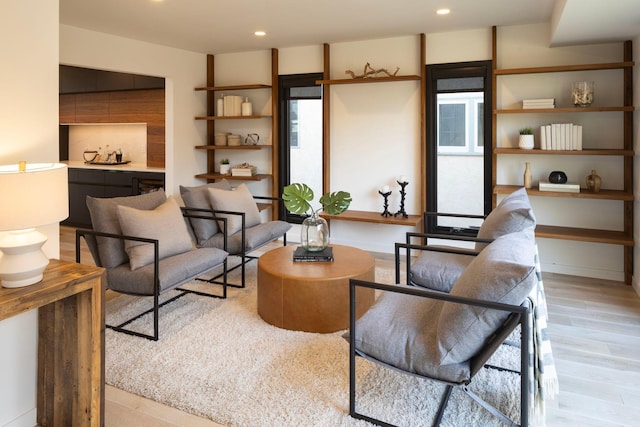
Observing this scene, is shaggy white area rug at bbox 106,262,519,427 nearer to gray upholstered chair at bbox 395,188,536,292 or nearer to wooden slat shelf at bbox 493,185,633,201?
gray upholstered chair at bbox 395,188,536,292

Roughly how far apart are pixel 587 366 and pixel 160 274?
270 centimetres

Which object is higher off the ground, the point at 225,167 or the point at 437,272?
the point at 225,167

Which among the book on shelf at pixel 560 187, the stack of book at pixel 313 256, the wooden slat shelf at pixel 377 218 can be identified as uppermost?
the book on shelf at pixel 560 187

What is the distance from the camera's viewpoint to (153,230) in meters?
3.19

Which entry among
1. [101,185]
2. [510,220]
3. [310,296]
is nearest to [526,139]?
[510,220]

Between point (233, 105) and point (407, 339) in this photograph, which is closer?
point (407, 339)

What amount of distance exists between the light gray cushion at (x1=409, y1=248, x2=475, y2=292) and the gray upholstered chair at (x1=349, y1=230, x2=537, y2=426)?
29.8 inches

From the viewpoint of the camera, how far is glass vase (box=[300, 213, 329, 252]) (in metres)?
3.50

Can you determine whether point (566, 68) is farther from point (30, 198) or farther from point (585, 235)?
point (30, 198)

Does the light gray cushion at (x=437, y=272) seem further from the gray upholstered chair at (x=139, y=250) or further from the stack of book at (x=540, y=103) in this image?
the stack of book at (x=540, y=103)

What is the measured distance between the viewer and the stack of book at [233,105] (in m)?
5.99

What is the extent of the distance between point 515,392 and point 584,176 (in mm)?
3023

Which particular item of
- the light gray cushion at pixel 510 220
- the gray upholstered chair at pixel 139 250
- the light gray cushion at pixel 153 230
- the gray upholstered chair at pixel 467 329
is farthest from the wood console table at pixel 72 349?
the light gray cushion at pixel 510 220

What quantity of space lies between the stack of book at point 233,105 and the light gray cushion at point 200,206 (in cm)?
194
